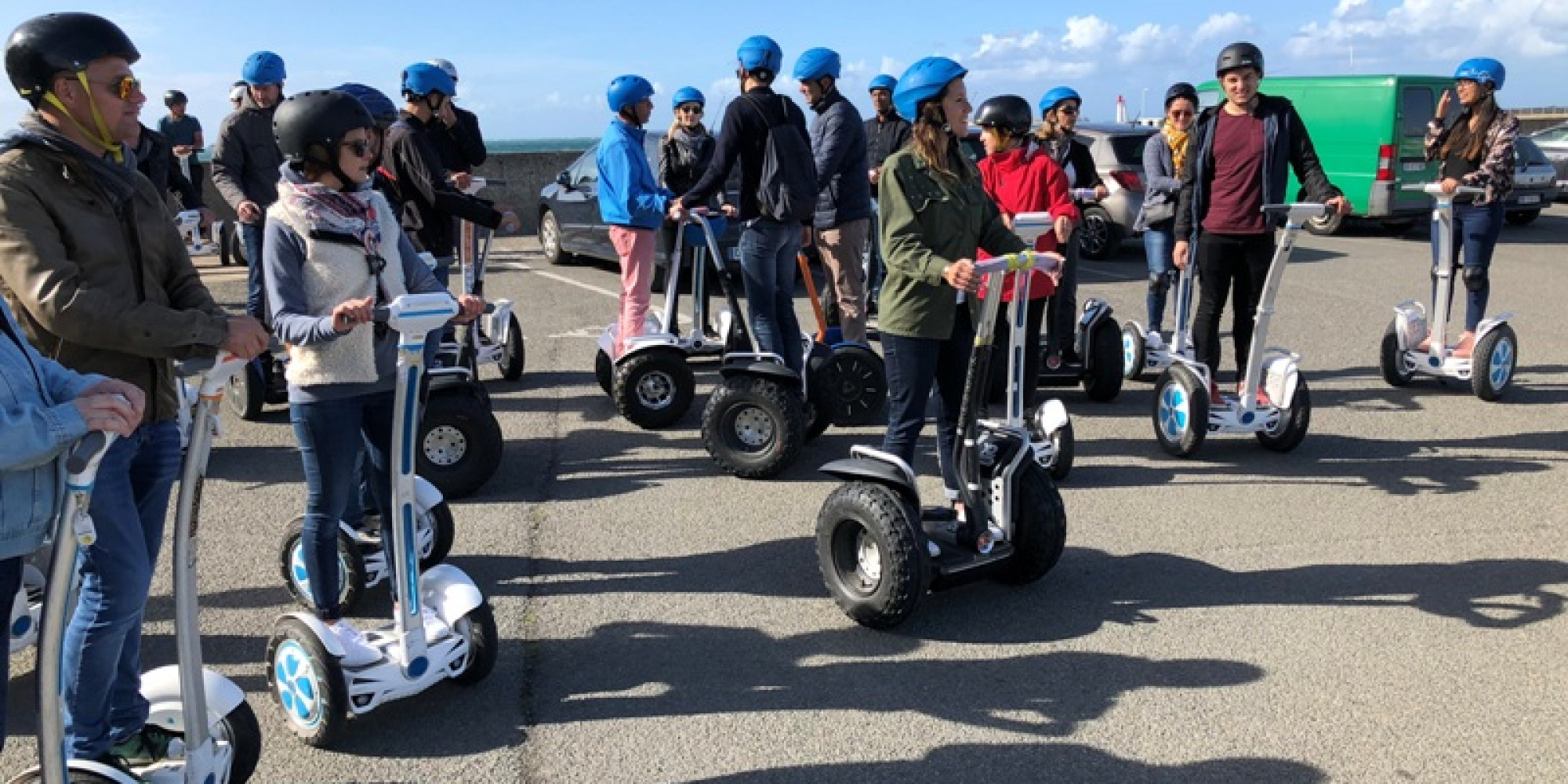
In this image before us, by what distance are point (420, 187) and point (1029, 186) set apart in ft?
11.2

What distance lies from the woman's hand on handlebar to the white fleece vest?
32 centimetres

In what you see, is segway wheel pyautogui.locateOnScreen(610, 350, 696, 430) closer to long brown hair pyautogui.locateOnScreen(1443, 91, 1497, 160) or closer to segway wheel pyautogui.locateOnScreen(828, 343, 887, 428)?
segway wheel pyautogui.locateOnScreen(828, 343, 887, 428)

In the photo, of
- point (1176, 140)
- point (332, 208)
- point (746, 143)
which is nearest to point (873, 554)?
point (332, 208)

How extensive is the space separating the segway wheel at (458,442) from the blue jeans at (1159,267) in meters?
4.90

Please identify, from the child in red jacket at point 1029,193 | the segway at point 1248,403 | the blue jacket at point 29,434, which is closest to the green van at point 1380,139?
the segway at point 1248,403

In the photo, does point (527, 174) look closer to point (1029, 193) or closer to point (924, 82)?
point (1029, 193)

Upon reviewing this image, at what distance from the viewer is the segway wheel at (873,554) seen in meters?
4.41

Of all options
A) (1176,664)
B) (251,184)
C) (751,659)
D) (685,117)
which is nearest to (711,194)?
(685,117)

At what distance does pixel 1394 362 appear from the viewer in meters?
8.52

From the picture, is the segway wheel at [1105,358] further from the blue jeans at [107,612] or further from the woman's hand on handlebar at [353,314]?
the blue jeans at [107,612]

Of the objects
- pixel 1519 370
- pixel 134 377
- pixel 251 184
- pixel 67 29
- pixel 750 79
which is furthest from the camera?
pixel 1519 370

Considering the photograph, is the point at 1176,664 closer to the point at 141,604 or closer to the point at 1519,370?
the point at 141,604

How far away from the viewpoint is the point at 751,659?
4.38 m

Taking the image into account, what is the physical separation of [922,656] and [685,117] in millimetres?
5708
